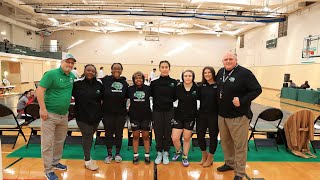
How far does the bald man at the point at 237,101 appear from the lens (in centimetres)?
306

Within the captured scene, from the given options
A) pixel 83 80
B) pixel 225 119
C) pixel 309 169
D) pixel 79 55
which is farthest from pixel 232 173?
pixel 79 55

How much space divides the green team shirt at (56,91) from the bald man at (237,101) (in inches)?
83.6

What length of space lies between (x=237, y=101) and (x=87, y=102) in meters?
2.10

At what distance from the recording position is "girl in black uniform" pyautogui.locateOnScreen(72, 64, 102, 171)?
346cm

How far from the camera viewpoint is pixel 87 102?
3473 mm

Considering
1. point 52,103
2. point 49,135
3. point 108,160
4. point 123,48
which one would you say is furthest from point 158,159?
point 123,48

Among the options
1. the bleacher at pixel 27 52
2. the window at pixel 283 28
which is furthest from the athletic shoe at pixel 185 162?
the bleacher at pixel 27 52

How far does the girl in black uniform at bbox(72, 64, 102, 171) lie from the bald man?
5.96 ft

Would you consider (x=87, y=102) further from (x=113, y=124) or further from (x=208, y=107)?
(x=208, y=107)

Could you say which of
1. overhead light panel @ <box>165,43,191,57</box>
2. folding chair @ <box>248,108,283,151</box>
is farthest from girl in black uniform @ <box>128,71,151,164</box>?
overhead light panel @ <box>165,43,191,57</box>

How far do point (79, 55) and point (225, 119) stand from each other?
23.5m

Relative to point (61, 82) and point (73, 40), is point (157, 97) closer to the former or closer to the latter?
point (61, 82)

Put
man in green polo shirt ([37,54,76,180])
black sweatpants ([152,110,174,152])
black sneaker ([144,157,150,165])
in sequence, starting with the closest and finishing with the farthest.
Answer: man in green polo shirt ([37,54,76,180])
black sweatpants ([152,110,174,152])
black sneaker ([144,157,150,165])

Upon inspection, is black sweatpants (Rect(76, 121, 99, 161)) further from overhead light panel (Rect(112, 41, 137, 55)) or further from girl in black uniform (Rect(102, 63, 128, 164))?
overhead light panel (Rect(112, 41, 137, 55))
